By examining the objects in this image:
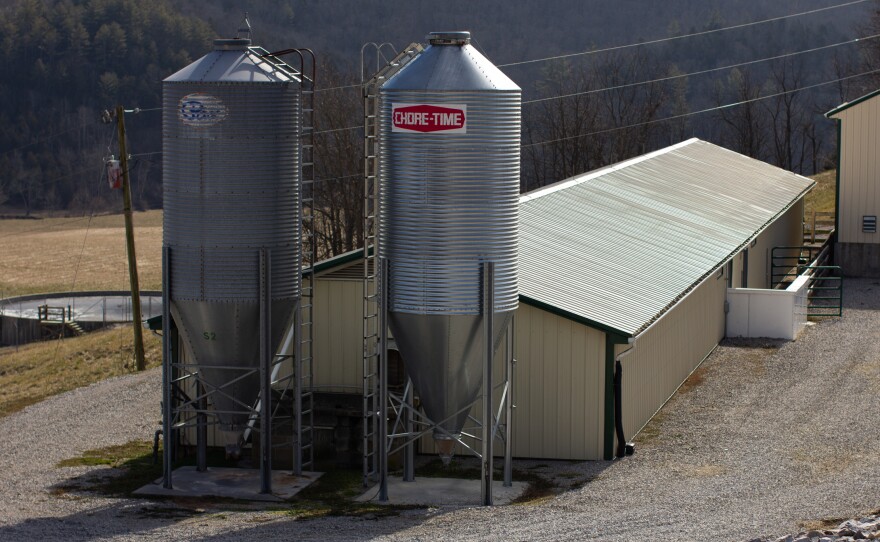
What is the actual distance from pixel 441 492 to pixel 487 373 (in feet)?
8.08

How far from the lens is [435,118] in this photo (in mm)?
18547

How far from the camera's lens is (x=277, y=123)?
20.0 meters

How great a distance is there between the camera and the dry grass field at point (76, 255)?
74250 millimetres

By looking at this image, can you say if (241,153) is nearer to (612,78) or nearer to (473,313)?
(473,313)

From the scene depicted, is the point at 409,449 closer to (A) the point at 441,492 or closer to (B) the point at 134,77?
(A) the point at 441,492

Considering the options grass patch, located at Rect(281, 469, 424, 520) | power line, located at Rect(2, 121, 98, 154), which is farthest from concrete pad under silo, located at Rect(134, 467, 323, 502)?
power line, located at Rect(2, 121, 98, 154)

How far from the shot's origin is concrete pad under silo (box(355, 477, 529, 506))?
64.2 feet

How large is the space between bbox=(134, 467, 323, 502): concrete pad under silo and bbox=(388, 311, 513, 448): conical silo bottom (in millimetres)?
2753

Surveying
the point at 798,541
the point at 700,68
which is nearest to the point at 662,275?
the point at 798,541

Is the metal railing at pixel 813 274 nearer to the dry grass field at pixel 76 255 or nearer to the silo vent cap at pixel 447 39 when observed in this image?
the silo vent cap at pixel 447 39

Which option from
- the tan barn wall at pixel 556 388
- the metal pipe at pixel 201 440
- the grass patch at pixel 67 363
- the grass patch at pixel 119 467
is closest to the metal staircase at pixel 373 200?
the tan barn wall at pixel 556 388

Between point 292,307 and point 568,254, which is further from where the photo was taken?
point 568,254

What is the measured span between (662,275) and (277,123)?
10395 mm

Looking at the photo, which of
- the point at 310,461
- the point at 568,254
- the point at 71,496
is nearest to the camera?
the point at 71,496
